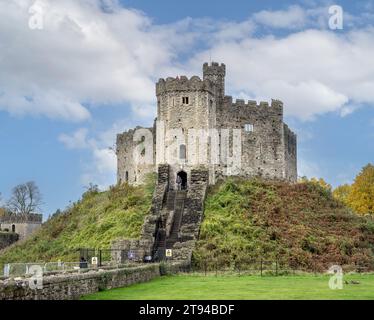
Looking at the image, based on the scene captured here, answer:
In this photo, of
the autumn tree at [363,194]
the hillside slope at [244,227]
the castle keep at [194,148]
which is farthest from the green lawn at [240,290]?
the autumn tree at [363,194]

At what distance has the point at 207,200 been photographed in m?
51.3

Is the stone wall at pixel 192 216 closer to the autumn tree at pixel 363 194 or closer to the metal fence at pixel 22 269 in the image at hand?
the metal fence at pixel 22 269

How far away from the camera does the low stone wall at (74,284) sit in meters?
20.0

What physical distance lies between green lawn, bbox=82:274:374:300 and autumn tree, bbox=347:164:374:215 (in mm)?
44349

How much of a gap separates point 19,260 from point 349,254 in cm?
2305

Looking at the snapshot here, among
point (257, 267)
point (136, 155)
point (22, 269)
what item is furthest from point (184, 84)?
point (22, 269)

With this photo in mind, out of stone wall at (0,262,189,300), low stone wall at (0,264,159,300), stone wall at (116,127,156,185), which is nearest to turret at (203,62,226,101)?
stone wall at (116,127,156,185)

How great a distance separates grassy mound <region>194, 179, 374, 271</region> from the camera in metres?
42.7

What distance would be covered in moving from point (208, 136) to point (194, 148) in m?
1.56

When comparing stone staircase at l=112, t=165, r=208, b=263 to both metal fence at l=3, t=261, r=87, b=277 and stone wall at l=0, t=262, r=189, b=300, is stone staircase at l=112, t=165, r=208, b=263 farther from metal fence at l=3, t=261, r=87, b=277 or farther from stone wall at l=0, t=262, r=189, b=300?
metal fence at l=3, t=261, r=87, b=277

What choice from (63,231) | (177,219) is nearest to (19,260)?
(63,231)

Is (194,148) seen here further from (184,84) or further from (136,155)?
(136,155)
